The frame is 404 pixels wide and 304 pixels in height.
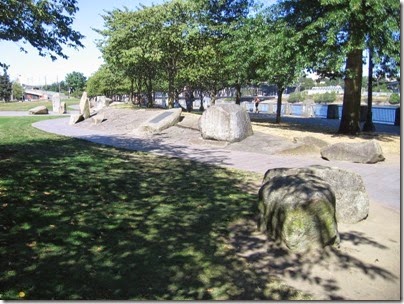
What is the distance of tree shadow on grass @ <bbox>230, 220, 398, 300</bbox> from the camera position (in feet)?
14.5

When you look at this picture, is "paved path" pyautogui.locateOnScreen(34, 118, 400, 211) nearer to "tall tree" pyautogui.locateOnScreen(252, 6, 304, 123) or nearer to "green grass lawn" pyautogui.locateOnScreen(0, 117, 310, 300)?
"green grass lawn" pyautogui.locateOnScreen(0, 117, 310, 300)

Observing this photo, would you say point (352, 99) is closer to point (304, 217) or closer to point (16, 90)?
point (304, 217)

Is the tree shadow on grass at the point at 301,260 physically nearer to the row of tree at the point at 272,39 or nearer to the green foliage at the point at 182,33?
the row of tree at the point at 272,39

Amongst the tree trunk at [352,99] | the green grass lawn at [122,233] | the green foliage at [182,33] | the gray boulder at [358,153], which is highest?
the green foliage at [182,33]

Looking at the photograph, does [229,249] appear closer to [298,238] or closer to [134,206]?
[298,238]

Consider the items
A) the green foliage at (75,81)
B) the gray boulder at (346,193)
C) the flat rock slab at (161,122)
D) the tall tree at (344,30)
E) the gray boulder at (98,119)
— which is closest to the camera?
the gray boulder at (346,193)

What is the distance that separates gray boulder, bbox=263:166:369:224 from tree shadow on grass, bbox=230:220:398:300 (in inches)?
22.2

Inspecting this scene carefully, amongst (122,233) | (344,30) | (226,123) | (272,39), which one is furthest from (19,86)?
(122,233)

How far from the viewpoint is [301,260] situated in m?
4.87

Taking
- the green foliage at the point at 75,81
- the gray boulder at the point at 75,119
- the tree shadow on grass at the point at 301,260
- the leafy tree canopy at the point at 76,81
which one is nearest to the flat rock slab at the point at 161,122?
the gray boulder at the point at 75,119

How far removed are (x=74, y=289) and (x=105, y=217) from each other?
2.12m

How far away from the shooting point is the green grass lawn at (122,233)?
13.2ft

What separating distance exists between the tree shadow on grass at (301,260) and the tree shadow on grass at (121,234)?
0.69 ft

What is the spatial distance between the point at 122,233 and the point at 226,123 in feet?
31.0
